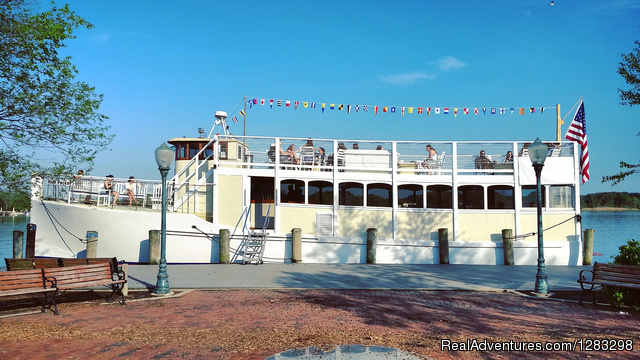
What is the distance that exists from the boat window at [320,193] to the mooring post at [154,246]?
5.58 meters

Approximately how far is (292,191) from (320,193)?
107cm

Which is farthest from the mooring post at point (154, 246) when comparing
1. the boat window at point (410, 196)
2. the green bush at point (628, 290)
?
the green bush at point (628, 290)

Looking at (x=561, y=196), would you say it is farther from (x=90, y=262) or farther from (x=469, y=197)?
(x=90, y=262)

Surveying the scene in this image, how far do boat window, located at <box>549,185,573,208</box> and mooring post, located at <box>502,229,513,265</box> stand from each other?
2.28 meters

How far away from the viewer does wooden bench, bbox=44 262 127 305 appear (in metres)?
8.51

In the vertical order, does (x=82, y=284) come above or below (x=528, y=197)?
below

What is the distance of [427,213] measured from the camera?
16.6 meters

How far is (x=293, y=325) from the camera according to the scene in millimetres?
7148

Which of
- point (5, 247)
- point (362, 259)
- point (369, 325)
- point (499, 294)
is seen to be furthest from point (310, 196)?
point (5, 247)

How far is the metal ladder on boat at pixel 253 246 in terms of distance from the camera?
15.0m

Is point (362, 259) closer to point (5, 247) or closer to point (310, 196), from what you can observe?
point (310, 196)

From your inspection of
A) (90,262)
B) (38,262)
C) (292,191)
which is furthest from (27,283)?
Result: (292,191)

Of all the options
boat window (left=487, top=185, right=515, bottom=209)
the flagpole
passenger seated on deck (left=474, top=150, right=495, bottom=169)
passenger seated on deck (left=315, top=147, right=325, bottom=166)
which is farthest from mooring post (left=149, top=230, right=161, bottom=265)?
the flagpole

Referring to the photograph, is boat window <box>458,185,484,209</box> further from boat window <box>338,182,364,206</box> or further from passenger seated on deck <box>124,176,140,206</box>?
passenger seated on deck <box>124,176,140,206</box>
